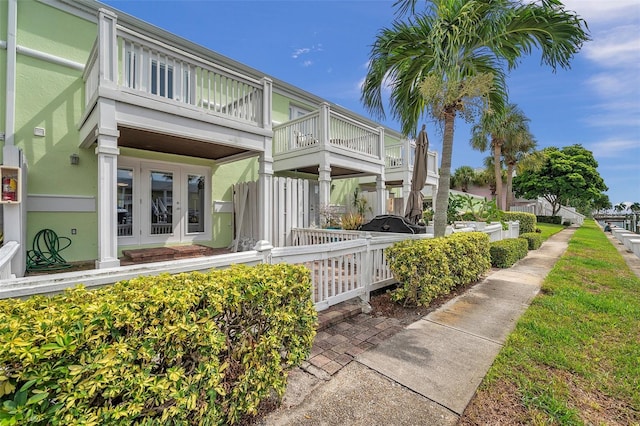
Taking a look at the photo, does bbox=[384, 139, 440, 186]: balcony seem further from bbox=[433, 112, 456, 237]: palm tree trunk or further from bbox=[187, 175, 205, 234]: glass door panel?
bbox=[187, 175, 205, 234]: glass door panel

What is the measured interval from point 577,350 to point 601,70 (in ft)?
37.8

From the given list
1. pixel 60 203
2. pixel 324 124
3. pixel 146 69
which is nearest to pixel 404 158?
pixel 324 124

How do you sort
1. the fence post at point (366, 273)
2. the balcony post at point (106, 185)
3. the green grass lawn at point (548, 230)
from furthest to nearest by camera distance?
the green grass lawn at point (548, 230)
the fence post at point (366, 273)
the balcony post at point (106, 185)

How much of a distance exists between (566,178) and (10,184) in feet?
129

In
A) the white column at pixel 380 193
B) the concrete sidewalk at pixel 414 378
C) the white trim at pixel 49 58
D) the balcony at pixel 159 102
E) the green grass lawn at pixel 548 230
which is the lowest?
the concrete sidewalk at pixel 414 378

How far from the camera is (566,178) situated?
2845 cm

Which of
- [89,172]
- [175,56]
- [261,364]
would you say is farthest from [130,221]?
[261,364]

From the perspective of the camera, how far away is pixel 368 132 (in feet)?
35.4

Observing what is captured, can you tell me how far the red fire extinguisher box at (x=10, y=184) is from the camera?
183 inches

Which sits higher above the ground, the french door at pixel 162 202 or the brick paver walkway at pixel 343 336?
the french door at pixel 162 202

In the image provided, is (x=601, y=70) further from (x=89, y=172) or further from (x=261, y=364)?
(x=89, y=172)

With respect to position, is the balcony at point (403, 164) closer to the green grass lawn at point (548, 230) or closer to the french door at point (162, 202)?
the green grass lawn at point (548, 230)

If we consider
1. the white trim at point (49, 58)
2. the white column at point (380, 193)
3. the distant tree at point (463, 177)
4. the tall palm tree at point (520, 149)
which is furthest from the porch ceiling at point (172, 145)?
the distant tree at point (463, 177)

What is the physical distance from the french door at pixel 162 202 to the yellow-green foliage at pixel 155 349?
6.41 metres
